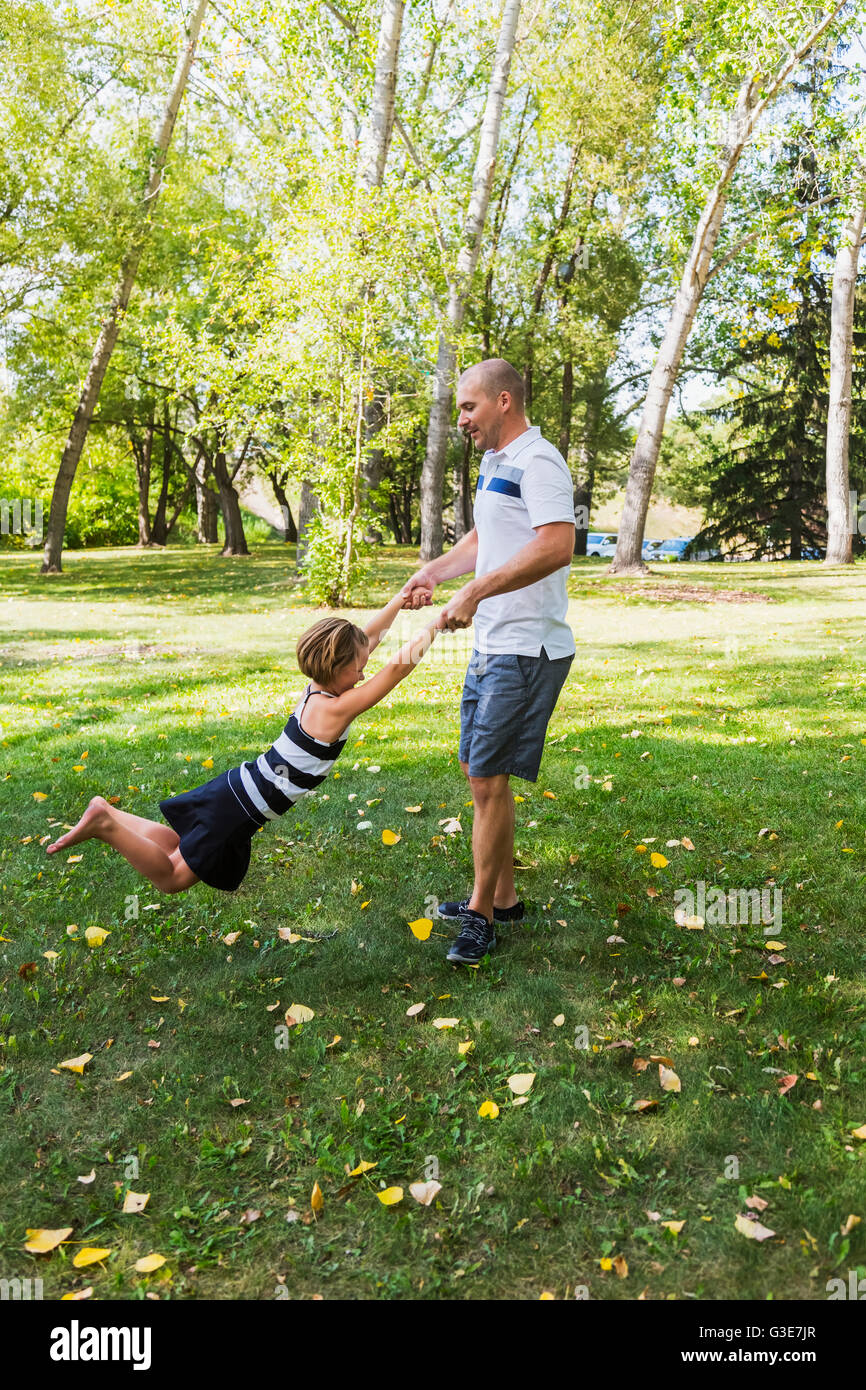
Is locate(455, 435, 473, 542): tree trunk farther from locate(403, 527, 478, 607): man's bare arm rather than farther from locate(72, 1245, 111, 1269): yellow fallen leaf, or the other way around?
locate(72, 1245, 111, 1269): yellow fallen leaf

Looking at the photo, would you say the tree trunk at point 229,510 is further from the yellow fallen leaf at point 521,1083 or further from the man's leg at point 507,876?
the yellow fallen leaf at point 521,1083

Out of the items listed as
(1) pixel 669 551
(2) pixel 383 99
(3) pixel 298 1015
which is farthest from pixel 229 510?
(3) pixel 298 1015

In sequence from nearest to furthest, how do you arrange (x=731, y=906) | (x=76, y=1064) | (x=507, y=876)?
(x=76, y=1064) → (x=507, y=876) → (x=731, y=906)

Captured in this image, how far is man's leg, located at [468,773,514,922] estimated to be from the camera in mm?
Result: 3926

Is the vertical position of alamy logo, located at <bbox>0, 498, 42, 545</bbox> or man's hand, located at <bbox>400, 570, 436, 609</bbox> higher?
alamy logo, located at <bbox>0, 498, 42, 545</bbox>

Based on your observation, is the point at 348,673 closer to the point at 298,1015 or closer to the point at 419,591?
the point at 419,591

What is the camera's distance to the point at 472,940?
13.1 feet

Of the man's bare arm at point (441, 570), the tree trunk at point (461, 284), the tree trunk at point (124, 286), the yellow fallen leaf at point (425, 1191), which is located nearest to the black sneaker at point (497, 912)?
the man's bare arm at point (441, 570)

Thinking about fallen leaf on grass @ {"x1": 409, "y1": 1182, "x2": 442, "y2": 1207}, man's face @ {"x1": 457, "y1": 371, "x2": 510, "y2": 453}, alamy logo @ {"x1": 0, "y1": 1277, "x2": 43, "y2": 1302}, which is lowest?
alamy logo @ {"x1": 0, "y1": 1277, "x2": 43, "y2": 1302}

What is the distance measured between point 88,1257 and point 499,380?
3.30 m

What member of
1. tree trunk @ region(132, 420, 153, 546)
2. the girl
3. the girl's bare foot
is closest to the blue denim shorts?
the girl

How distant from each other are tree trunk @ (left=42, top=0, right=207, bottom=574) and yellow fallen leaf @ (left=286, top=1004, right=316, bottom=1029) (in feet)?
59.8
